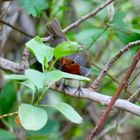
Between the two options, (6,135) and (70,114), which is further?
(6,135)

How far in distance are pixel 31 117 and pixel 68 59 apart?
0.85m

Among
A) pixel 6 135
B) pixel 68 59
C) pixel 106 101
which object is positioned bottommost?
pixel 6 135

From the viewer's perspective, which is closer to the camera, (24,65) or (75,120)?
(75,120)

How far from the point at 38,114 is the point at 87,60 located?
87 centimetres

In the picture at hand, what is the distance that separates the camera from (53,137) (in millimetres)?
2766

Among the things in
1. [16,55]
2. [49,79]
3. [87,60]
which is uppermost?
[49,79]

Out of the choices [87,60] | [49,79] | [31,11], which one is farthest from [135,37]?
[49,79]

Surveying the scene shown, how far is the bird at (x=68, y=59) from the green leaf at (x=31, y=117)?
2.36ft

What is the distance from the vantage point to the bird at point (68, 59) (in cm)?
195

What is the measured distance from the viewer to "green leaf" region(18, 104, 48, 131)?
1145mm

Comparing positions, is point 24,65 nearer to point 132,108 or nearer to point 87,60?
point 87,60

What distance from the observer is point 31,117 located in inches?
46.1

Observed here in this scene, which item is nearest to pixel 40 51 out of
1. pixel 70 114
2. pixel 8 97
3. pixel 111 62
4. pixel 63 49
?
pixel 63 49

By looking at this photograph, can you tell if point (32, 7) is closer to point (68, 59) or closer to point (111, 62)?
point (68, 59)
